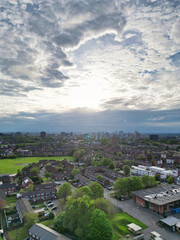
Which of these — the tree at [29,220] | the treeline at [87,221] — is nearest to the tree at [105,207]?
the treeline at [87,221]

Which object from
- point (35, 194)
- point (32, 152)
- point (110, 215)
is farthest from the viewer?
point (32, 152)

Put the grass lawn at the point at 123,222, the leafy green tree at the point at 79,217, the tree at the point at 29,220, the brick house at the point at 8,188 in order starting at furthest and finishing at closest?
1. the brick house at the point at 8,188
2. the grass lawn at the point at 123,222
3. the tree at the point at 29,220
4. the leafy green tree at the point at 79,217

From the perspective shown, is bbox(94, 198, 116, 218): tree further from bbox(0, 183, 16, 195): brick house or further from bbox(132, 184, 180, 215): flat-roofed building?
bbox(0, 183, 16, 195): brick house

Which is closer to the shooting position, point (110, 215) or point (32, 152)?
point (110, 215)

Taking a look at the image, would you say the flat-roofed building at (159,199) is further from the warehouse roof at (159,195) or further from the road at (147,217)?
the road at (147,217)

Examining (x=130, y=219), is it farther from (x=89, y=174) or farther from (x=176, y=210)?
(x=89, y=174)

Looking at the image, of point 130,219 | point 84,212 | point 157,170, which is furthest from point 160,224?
point 157,170
